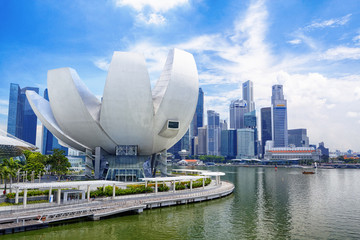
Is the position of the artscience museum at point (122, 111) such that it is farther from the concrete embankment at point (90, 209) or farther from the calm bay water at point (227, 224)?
the calm bay water at point (227, 224)

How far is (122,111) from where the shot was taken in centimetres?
4506

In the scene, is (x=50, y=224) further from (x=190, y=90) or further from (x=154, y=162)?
(x=154, y=162)

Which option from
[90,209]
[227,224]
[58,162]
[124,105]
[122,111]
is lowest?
[227,224]

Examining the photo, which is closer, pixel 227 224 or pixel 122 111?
pixel 227 224

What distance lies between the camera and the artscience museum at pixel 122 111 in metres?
43.6

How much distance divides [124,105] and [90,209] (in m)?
18.9

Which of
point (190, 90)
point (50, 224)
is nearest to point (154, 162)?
point (190, 90)

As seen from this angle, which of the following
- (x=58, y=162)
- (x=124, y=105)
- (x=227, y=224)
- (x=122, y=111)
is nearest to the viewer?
(x=227, y=224)

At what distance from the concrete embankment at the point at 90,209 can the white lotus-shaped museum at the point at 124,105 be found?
43.1ft

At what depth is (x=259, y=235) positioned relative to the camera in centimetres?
2525

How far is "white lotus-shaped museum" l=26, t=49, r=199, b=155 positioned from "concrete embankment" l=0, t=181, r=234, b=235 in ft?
43.1

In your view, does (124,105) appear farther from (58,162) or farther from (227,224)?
(227,224)

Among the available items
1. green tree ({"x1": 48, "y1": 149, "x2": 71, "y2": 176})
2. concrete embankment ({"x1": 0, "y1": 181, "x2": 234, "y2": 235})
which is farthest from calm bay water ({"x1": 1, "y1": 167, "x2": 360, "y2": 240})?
green tree ({"x1": 48, "y1": 149, "x2": 71, "y2": 176})

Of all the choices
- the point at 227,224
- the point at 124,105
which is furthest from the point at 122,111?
the point at 227,224
